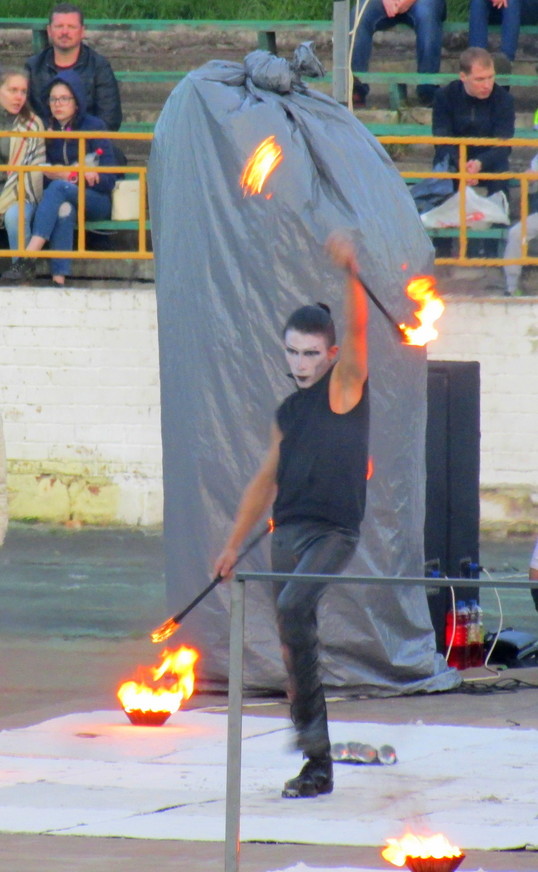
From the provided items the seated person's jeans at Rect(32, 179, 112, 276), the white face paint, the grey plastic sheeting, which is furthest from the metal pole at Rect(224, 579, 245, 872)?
the seated person's jeans at Rect(32, 179, 112, 276)

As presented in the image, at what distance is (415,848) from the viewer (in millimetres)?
4656

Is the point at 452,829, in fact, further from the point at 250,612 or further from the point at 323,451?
the point at 250,612

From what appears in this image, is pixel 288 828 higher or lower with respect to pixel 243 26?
lower

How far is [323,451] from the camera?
588 centimetres

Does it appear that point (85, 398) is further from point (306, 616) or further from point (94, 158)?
point (306, 616)

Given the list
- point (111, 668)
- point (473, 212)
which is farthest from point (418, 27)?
point (111, 668)

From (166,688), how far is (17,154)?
6829 millimetres

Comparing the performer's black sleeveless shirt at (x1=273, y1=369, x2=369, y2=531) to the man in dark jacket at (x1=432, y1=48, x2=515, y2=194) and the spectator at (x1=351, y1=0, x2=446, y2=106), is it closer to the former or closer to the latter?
the man in dark jacket at (x1=432, y1=48, x2=515, y2=194)

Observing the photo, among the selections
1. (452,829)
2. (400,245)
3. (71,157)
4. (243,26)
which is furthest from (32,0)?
(452,829)

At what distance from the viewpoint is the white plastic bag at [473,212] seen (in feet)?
41.3

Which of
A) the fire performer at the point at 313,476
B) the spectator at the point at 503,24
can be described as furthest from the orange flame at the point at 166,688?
the spectator at the point at 503,24

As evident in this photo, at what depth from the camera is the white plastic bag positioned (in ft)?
41.3

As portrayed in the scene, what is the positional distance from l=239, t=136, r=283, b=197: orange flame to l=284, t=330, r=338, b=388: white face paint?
1853mm

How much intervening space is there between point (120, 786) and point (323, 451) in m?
1.36
